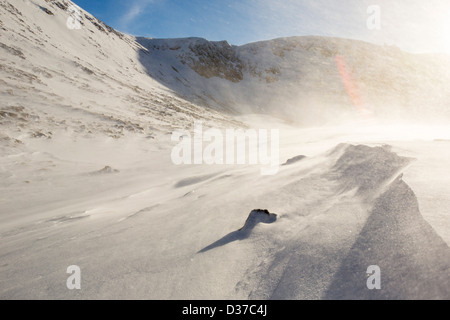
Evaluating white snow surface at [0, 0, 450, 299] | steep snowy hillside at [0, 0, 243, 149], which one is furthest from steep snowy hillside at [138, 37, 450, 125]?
white snow surface at [0, 0, 450, 299]

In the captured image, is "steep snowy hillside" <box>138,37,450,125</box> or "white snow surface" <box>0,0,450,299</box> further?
"steep snowy hillside" <box>138,37,450,125</box>

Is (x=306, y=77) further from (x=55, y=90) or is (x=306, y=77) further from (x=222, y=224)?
(x=222, y=224)

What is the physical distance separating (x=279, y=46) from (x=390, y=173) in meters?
52.9

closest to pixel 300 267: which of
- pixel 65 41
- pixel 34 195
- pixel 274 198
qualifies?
pixel 274 198

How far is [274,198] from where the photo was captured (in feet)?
8.23

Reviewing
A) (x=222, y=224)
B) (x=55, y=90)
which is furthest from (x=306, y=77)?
(x=222, y=224)

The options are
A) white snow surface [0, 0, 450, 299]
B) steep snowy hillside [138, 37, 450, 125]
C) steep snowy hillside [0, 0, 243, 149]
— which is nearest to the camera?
white snow surface [0, 0, 450, 299]

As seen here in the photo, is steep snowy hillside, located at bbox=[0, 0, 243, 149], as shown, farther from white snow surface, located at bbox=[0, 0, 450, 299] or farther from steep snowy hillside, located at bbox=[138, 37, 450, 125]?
steep snowy hillside, located at bbox=[138, 37, 450, 125]

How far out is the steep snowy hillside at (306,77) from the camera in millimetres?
34500

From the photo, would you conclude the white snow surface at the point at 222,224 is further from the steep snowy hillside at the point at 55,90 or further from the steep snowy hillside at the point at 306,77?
the steep snowy hillside at the point at 306,77

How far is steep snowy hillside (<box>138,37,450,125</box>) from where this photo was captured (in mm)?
34500

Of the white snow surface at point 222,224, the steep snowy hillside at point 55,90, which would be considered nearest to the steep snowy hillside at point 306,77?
the steep snowy hillside at point 55,90

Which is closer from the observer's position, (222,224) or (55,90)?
(222,224)

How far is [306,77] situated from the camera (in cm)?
4250
